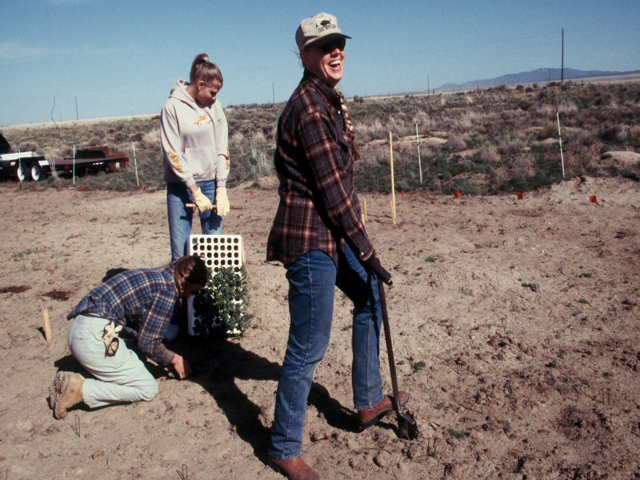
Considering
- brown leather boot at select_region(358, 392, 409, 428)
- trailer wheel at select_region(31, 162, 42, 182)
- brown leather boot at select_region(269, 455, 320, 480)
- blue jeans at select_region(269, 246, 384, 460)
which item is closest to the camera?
blue jeans at select_region(269, 246, 384, 460)

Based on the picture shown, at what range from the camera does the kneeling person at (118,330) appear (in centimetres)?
324

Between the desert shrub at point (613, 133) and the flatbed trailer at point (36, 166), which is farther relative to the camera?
the flatbed trailer at point (36, 166)

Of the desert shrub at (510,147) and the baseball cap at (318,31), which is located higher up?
the baseball cap at (318,31)

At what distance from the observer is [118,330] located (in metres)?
3.30

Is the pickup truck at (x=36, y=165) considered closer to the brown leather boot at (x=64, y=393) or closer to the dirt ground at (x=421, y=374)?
the dirt ground at (x=421, y=374)

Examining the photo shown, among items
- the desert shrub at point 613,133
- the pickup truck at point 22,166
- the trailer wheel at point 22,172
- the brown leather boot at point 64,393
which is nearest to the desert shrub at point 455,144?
the desert shrub at point 613,133

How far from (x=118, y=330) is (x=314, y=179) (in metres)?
1.75

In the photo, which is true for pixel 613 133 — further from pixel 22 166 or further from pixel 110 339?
pixel 22 166

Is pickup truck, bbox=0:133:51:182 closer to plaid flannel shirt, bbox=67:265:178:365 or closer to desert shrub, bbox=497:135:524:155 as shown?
desert shrub, bbox=497:135:524:155

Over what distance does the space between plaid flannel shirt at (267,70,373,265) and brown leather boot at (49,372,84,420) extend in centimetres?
167

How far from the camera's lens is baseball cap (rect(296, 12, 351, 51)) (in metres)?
2.23

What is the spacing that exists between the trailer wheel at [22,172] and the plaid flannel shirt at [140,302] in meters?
15.0

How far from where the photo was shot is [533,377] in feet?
11.2

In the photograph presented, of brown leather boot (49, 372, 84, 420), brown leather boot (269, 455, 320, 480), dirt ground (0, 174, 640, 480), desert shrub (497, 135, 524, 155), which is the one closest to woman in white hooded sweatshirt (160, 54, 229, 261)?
dirt ground (0, 174, 640, 480)
